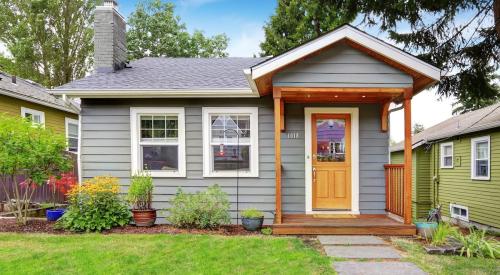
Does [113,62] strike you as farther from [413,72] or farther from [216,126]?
[413,72]

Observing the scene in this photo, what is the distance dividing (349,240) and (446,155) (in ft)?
31.4

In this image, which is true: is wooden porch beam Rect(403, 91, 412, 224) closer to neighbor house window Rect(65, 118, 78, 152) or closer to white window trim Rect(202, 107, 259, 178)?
white window trim Rect(202, 107, 259, 178)

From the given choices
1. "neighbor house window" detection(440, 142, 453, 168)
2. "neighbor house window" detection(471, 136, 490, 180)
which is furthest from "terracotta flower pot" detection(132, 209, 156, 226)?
"neighbor house window" detection(440, 142, 453, 168)

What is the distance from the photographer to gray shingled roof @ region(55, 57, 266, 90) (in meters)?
7.00

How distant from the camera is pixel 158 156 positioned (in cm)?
730

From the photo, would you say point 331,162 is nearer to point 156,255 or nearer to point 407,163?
point 407,163

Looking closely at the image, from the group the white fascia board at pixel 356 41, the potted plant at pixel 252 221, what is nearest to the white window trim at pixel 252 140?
the potted plant at pixel 252 221

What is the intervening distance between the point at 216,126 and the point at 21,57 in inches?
702

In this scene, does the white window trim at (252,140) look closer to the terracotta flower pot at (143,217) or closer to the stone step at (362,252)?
the terracotta flower pot at (143,217)

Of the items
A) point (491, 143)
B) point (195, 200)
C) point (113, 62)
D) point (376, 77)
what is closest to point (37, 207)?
point (113, 62)

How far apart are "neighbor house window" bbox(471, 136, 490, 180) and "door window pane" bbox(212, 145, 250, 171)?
7.51 meters

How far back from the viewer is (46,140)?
6.72 meters

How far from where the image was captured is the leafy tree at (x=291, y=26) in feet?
71.2

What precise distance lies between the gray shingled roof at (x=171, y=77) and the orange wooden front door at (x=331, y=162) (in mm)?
1783
